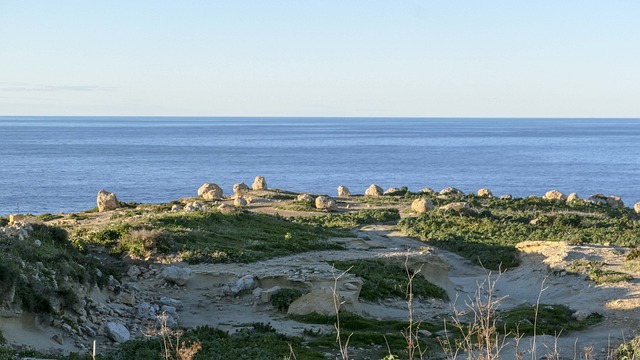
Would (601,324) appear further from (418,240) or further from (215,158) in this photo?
(215,158)

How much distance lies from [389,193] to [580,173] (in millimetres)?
70126

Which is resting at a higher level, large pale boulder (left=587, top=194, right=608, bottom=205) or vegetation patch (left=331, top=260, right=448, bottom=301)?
vegetation patch (left=331, top=260, right=448, bottom=301)

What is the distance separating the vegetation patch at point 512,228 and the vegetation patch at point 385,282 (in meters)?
7.98

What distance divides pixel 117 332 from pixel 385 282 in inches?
446

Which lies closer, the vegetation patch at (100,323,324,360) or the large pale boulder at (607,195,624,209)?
the vegetation patch at (100,323,324,360)

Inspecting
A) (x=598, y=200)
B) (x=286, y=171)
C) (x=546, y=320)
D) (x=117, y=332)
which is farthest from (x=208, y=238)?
(x=286, y=171)

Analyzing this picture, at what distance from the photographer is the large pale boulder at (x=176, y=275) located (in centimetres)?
2698

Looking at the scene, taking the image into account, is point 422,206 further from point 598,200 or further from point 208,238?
point 208,238

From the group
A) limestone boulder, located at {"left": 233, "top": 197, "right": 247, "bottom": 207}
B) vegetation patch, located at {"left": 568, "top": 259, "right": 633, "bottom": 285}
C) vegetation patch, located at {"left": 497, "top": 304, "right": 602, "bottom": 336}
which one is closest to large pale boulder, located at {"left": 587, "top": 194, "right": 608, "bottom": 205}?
limestone boulder, located at {"left": 233, "top": 197, "right": 247, "bottom": 207}

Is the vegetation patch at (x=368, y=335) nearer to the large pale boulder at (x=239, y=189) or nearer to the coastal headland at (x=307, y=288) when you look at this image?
the coastal headland at (x=307, y=288)

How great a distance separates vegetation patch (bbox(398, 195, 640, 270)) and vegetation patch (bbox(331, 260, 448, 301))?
7985 mm

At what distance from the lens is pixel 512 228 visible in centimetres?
4650

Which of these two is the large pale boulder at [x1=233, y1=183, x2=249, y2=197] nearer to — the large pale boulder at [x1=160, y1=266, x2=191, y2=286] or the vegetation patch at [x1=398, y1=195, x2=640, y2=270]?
the vegetation patch at [x1=398, y1=195, x2=640, y2=270]

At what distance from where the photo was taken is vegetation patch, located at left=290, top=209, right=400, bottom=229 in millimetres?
50188
